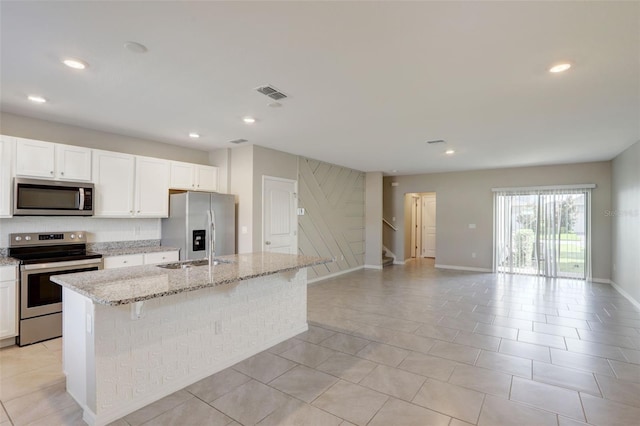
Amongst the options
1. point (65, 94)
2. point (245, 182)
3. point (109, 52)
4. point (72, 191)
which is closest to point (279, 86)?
point (109, 52)

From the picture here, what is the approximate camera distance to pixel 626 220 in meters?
5.45

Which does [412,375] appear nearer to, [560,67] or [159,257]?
[560,67]

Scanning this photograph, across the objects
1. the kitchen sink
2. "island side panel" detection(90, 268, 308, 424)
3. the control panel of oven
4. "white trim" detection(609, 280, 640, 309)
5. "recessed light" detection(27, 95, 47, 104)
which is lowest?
"white trim" detection(609, 280, 640, 309)

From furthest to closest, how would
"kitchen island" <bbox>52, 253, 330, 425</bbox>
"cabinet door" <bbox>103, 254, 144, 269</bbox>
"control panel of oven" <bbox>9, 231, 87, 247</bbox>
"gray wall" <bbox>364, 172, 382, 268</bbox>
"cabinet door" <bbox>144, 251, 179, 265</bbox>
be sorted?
"gray wall" <bbox>364, 172, 382, 268</bbox>, "cabinet door" <bbox>144, 251, 179, 265</bbox>, "cabinet door" <bbox>103, 254, 144, 269</bbox>, "control panel of oven" <bbox>9, 231, 87, 247</bbox>, "kitchen island" <bbox>52, 253, 330, 425</bbox>

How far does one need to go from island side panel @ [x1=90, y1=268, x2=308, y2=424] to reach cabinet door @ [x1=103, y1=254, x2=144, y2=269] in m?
2.09

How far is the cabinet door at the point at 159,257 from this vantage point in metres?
4.35

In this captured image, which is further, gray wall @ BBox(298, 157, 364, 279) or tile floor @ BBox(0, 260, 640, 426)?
gray wall @ BBox(298, 157, 364, 279)

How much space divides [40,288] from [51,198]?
1.04 meters

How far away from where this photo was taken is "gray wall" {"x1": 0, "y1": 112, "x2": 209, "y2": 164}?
12.3 feet

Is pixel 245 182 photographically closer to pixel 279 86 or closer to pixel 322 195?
A: pixel 322 195

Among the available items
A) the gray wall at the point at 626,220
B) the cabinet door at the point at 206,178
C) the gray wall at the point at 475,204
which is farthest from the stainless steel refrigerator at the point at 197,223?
the gray wall at the point at 626,220

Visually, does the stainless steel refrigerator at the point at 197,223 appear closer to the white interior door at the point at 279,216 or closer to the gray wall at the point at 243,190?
the gray wall at the point at 243,190

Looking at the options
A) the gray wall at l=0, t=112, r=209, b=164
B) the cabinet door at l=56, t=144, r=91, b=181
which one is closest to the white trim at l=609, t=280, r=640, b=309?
the gray wall at l=0, t=112, r=209, b=164

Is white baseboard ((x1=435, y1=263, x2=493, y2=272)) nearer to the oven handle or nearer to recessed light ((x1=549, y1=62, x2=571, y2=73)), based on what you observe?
recessed light ((x1=549, y1=62, x2=571, y2=73))
